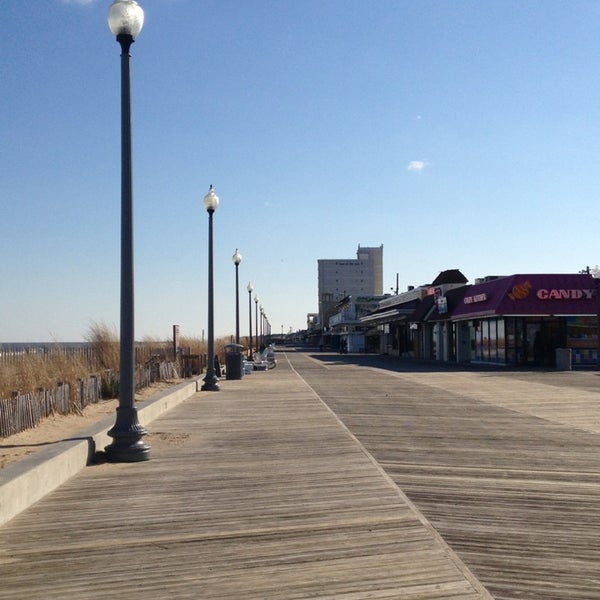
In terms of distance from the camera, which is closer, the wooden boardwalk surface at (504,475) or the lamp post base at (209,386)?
the wooden boardwalk surface at (504,475)

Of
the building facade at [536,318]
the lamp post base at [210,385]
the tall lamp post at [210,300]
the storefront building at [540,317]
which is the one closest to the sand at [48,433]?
the tall lamp post at [210,300]

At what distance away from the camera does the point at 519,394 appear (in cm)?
1984

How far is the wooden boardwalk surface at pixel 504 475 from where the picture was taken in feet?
16.3

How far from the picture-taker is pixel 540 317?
3694cm

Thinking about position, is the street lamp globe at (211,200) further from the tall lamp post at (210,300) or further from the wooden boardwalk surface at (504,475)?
the wooden boardwalk surface at (504,475)

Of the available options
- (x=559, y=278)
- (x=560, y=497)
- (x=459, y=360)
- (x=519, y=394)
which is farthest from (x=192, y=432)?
(x=459, y=360)

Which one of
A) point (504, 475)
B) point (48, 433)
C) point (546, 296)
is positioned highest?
point (546, 296)

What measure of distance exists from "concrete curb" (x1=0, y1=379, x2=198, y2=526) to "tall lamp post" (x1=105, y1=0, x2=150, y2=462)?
416 mm

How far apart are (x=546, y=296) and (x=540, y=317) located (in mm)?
1383

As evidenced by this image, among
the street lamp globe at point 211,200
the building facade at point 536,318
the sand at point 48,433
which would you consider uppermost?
the street lamp globe at point 211,200

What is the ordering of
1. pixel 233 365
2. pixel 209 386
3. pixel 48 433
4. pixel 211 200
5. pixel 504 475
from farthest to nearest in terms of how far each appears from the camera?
pixel 233 365 → pixel 209 386 → pixel 211 200 → pixel 48 433 → pixel 504 475

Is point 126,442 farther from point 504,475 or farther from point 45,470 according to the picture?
point 504,475

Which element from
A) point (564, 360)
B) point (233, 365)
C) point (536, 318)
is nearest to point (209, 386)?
point (233, 365)

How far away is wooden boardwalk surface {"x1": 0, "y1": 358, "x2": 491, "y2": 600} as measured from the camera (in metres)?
4.59
